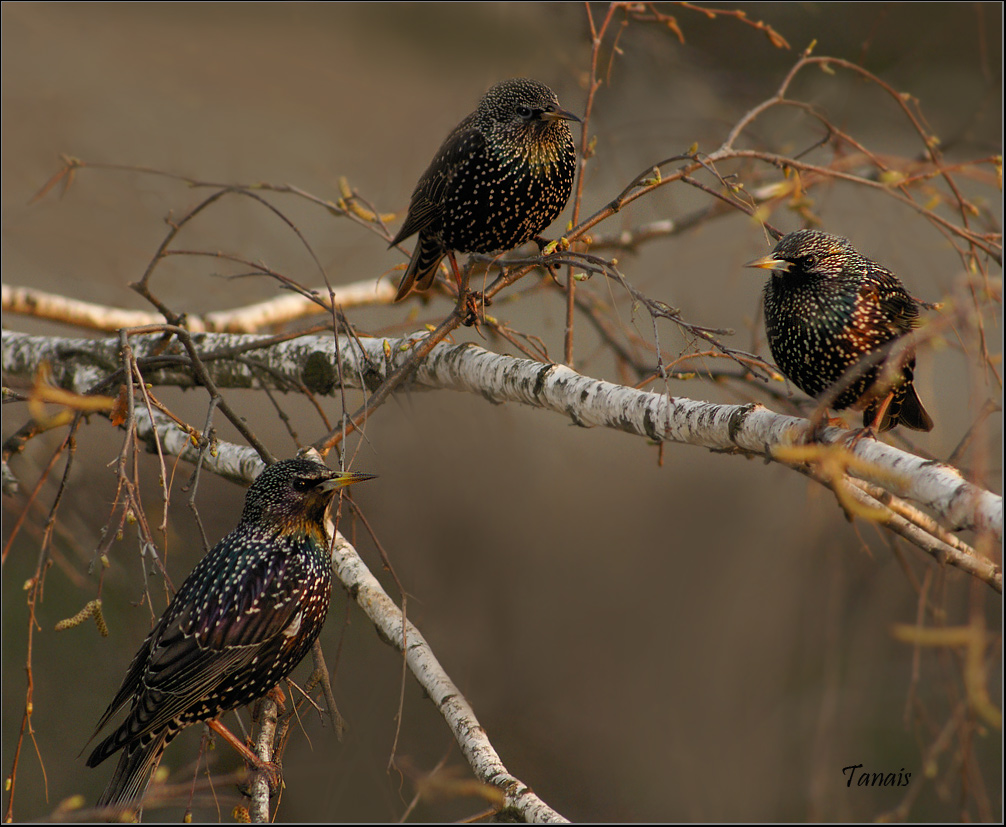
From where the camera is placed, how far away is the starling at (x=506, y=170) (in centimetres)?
300

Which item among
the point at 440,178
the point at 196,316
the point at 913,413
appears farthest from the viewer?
the point at 196,316

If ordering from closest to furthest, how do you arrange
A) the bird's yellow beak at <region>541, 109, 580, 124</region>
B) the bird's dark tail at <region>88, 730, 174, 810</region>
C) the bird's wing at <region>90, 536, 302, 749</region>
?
the bird's wing at <region>90, 536, 302, 749</region>
the bird's dark tail at <region>88, 730, 174, 810</region>
the bird's yellow beak at <region>541, 109, 580, 124</region>

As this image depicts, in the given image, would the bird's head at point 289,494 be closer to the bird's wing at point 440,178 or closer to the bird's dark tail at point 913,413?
the bird's wing at point 440,178

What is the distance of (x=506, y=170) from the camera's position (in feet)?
9.85

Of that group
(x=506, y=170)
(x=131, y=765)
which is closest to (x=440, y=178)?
(x=506, y=170)

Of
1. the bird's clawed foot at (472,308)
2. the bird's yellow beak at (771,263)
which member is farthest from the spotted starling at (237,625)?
the bird's yellow beak at (771,263)

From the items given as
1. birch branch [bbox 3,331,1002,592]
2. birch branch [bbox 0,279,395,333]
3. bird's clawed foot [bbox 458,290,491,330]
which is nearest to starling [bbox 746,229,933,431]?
birch branch [bbox 3,331,1002,592]

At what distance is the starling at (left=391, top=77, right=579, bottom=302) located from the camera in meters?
3.00

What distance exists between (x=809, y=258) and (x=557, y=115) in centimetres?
98

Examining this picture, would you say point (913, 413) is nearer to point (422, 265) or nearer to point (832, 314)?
point (832, 314)

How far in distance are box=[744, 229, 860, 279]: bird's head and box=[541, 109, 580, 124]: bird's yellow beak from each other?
808 mm

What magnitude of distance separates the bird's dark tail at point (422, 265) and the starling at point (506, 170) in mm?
191

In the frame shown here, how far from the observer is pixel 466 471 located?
260 inches

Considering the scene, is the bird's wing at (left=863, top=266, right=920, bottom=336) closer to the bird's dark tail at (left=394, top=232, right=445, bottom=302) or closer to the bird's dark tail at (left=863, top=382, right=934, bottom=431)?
the bird's dark tail at (left=863, top=382, right=934, bottom=431)
